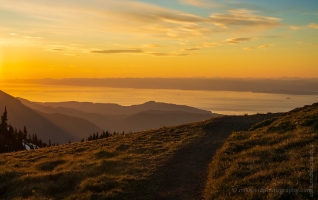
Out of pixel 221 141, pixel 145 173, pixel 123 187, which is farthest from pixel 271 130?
pixel 123 187

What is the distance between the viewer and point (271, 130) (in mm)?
24797

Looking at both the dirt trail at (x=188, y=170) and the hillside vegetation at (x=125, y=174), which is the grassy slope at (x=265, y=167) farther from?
the hillside vegetation at (x=125, y=174)

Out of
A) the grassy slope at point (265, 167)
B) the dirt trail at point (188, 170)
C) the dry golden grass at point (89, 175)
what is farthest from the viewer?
the dry golden grass at point (89, 175)

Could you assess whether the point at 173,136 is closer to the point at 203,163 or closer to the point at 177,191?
the point at 203,163

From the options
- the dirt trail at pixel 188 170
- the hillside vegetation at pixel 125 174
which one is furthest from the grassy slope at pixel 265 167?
the hillside vegetation at pixel 125 174

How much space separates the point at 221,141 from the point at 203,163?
636 cm

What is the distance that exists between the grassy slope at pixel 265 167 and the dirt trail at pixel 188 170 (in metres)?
0.76

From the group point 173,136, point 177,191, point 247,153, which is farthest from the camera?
point 173,136

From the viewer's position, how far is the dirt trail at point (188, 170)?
14740mm

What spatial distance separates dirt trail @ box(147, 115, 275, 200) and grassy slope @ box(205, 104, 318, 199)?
758 millimetres

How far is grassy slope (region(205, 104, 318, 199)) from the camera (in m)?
11.9

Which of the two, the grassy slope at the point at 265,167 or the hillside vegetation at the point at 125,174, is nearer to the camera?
the grassy slope at the point at 265,167

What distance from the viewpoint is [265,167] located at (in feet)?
48.1

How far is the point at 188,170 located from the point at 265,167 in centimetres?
492
